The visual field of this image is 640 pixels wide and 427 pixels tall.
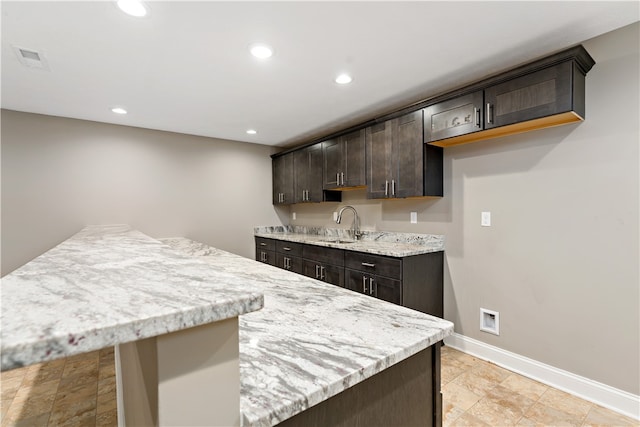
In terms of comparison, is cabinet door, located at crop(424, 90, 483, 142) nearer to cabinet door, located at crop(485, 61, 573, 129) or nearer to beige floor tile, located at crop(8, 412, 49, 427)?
cabinet door, located at crop(485, 61, 573, 129)

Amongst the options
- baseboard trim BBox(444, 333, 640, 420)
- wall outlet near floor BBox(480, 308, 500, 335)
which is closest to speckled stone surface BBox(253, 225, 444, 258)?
wall outlet near floor BBox(480, 308, 500, 335)

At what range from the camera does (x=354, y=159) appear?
3.55m

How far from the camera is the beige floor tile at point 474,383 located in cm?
220

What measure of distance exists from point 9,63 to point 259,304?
305cm

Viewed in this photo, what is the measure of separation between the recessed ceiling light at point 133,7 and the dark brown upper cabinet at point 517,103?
87.2 inches

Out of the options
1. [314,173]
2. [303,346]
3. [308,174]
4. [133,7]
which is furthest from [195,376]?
[308,174]

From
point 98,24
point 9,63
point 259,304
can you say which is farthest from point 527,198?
point 9,63

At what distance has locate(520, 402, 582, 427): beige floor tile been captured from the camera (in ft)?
6.05

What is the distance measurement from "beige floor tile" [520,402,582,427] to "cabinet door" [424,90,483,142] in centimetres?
197

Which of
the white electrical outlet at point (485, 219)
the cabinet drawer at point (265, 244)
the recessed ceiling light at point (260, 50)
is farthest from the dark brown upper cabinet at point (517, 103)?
the cabinet drawer at point (265, 244)

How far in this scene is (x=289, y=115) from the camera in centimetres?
352

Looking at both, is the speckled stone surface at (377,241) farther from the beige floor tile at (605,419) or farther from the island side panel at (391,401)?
the island side panel at (391,401)

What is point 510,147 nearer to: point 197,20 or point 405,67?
point 405,67

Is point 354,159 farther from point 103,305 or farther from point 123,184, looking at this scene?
point 103,305
